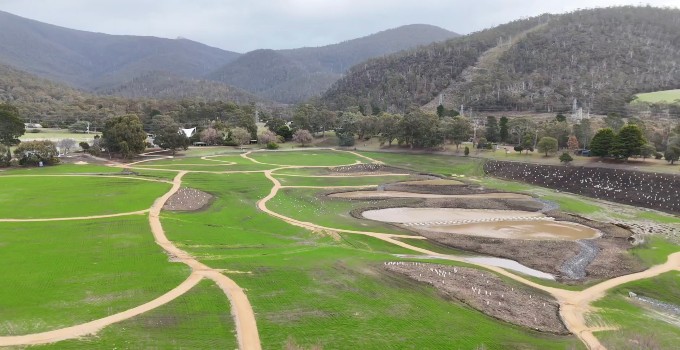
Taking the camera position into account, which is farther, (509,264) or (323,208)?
(323,208)

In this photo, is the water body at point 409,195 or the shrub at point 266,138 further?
the shrub at point 266,138

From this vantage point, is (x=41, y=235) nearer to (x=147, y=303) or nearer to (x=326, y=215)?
(x=147, y=303)

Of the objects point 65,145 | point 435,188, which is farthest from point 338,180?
point 65,145

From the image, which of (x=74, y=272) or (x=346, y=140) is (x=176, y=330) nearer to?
(x=74, y=272)

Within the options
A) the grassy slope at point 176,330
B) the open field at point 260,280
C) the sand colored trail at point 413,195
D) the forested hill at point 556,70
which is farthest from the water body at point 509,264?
the forested hill at point 556,70

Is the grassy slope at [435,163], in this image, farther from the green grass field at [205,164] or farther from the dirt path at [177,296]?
the dirt path at [177,296]

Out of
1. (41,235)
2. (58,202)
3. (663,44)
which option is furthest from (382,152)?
(663,44)
